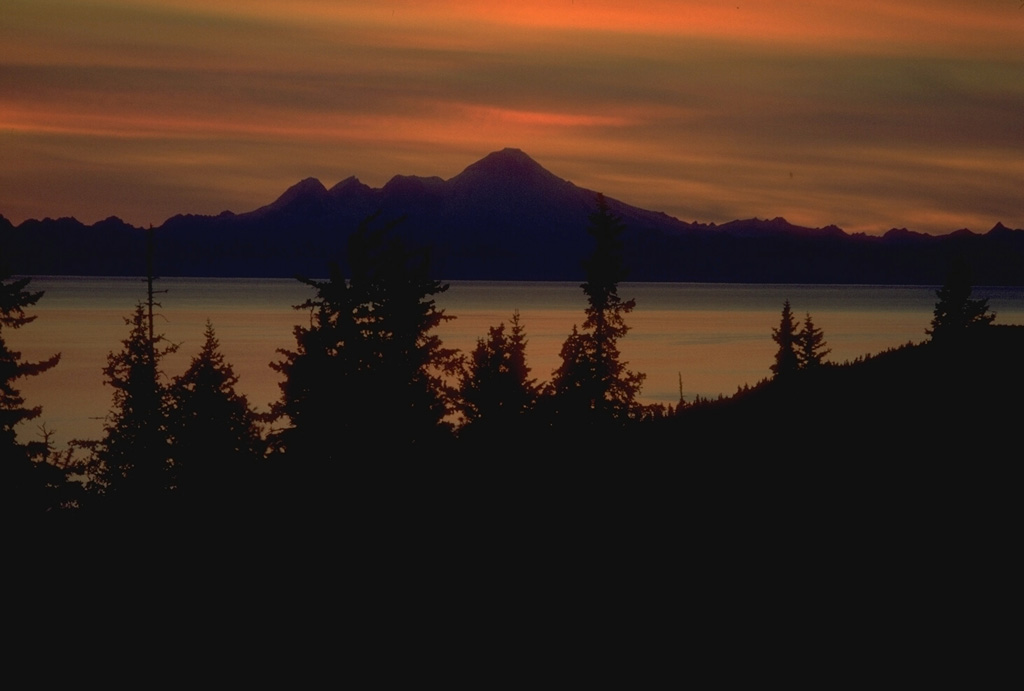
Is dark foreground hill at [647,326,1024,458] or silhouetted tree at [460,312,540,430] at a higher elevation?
dark foreground hill at [647,326,1024,458]

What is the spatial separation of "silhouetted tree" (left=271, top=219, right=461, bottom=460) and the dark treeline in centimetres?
7

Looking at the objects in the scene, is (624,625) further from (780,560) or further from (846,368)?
(846,368)

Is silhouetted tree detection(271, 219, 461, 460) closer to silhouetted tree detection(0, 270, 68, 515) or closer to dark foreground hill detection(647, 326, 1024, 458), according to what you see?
silhouetted tree detection(0, 270, 68, 515)

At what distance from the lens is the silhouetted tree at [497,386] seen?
44312 mm

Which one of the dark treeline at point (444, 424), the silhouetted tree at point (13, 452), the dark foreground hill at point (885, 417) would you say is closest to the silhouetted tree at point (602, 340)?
the dark treeline at point (444, 424)

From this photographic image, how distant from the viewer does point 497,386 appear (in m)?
44.8

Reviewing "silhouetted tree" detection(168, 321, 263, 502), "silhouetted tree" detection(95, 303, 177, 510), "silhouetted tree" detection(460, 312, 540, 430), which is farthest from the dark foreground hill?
"silhouetted tree" detection(95, 303, 177, 510)

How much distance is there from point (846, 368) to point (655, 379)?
3911 inches

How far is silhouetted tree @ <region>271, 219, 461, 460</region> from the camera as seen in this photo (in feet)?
121

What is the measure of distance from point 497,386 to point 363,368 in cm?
788

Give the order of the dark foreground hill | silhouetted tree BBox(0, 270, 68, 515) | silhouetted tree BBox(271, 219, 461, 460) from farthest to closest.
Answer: silhouetted tree BBox(271, 219, 461, 460) < silhouetted tree BBox(0, 270, 68, 515) < the dark foreground hill

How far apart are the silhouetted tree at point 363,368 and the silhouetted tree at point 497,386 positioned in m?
3.70

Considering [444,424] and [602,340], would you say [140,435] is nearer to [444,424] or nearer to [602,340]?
[444,424]

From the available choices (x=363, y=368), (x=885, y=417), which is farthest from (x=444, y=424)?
(x=885, y=417)
